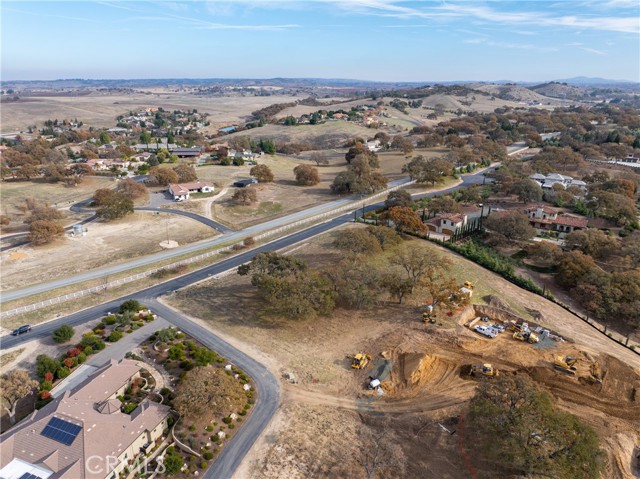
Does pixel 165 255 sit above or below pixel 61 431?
below

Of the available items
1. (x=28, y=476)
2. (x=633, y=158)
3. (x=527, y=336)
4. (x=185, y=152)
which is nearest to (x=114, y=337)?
(x=28, y=476)

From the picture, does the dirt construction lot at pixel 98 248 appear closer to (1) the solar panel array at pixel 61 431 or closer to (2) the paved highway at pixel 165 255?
(2) the paved highway at pixel 165 255

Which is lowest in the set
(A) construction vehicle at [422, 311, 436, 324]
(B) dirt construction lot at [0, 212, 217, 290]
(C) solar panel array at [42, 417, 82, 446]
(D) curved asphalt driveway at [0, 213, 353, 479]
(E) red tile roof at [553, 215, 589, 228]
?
(D) curved asphalt driveway at [0, 213, 353, 479]

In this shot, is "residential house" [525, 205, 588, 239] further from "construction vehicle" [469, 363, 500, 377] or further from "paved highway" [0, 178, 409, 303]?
"construction vehicle" [469, 363, 500, 377]

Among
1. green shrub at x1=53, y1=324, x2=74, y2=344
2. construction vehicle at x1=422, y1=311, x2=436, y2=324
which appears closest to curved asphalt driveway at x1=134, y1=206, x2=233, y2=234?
green shrub at x1=53, y1=324, x2=74, y2=344

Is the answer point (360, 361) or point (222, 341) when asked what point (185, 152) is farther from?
point (360, 361)

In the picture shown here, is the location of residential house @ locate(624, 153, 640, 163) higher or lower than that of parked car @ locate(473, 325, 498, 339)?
higher

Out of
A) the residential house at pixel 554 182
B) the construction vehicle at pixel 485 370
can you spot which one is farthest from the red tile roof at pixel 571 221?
the construction vehicle at pixel 485 370
